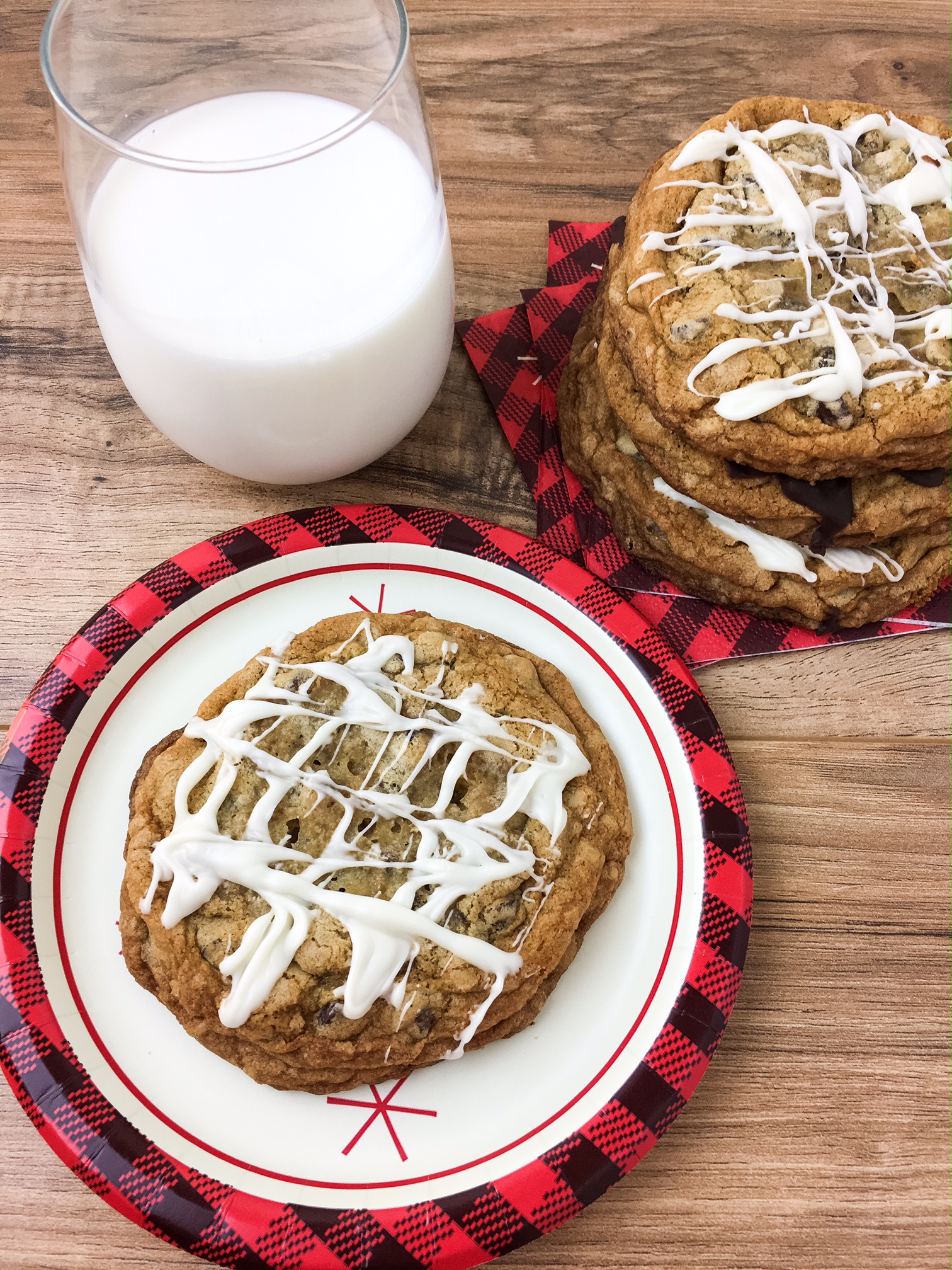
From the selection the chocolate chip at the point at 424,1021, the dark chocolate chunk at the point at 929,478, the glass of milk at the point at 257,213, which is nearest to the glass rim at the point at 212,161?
the glass of milk at the point at 257,213

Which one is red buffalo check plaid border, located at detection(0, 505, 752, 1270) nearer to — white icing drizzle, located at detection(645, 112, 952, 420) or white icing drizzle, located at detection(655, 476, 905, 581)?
white icing drizzle, located at detection(655, 476, 905, 581)

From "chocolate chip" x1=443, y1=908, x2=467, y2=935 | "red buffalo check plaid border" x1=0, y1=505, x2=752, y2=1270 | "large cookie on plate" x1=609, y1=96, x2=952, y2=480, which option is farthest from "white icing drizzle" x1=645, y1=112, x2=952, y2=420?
"chocolate chip" x1=443, y1=908, x2=467, y2=935

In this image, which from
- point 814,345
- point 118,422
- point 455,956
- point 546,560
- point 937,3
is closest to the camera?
point 455,956

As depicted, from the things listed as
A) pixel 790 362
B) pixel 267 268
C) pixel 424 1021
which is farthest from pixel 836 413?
pixel 424 1021

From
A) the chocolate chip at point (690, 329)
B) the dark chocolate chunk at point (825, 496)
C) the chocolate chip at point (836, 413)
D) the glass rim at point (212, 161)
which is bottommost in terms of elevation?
the dark chocolate chunk at point (825, 496)

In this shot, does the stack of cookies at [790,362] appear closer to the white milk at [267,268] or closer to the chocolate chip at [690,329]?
the chocolate chip at [690,329]

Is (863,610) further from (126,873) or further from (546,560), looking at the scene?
(126,873)

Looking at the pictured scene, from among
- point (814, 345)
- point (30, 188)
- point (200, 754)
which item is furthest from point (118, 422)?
point (814, 345)
